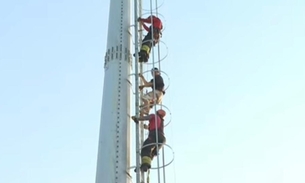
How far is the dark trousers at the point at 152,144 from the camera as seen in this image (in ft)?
50.2

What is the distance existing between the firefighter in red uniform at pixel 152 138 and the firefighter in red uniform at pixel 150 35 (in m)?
2.28

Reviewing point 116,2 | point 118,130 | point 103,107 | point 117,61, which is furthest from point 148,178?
point 116,2

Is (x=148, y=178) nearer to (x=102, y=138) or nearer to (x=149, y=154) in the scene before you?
(x=149, y=154)

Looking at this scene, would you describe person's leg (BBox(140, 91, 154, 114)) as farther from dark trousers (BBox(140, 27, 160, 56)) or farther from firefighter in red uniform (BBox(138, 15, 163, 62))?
dark trousers (BBox(140, 27, 160, 56))

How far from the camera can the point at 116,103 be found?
54.5ft

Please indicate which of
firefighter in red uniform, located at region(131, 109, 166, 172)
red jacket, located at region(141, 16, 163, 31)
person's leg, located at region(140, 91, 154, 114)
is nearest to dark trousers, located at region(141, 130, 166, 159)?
firefighter in red uniform, located at region(131, 109, 166, 172)

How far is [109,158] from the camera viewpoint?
50.5 feet

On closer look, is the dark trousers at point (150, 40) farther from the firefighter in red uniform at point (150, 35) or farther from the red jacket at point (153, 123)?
the red jacket at point (153, 123)

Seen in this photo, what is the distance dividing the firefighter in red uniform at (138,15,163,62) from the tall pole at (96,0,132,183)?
0.55 meters

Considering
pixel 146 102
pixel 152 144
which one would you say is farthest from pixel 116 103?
pixel 152 144

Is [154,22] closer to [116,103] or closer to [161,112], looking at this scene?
[116,103]

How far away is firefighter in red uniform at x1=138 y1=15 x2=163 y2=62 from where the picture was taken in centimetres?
1755

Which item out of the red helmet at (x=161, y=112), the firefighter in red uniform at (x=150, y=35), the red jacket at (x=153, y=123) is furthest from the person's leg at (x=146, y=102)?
the firefighter in red uniform at (x=150, y=35)

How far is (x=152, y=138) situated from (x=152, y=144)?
0.34m
